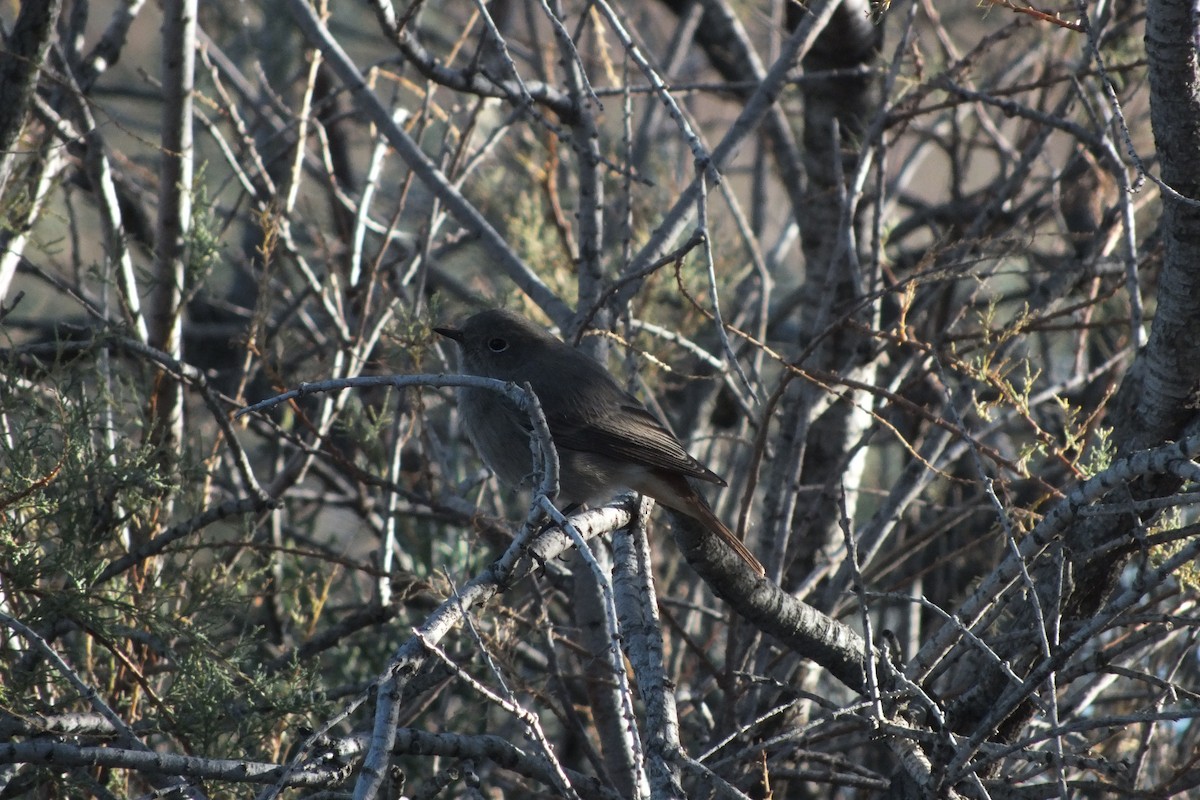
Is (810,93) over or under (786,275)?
under

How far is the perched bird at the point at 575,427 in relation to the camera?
4.23 m

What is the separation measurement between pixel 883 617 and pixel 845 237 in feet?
7.69

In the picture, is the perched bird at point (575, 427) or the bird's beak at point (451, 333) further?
the bird's beak at point (451, 333)

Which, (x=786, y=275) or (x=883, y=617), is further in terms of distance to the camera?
(x=786, y=275)

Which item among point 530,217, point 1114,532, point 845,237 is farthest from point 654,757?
point 530,217

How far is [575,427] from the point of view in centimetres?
439

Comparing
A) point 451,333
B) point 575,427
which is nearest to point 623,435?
point 575,427

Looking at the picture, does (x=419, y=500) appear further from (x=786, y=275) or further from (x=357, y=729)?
(x=786, y=275)

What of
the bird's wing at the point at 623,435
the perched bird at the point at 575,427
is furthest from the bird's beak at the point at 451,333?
the bird's wing at the point at 623,435

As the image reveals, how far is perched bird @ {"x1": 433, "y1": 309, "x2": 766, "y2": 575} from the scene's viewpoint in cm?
423

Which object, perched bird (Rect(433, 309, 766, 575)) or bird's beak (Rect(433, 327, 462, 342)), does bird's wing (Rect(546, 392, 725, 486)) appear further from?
bird's beak (Rect(433, 327, 462, 342))

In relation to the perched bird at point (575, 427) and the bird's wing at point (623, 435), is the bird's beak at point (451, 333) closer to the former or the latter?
the perched bird at point (575, 427)

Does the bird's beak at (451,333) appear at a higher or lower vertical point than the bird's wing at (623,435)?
higher

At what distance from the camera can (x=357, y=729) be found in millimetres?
3084
